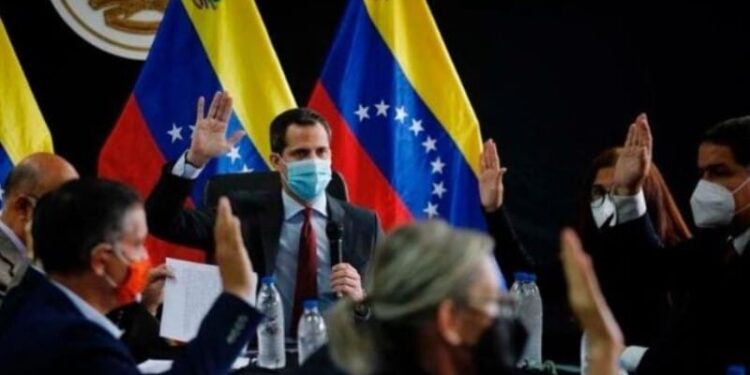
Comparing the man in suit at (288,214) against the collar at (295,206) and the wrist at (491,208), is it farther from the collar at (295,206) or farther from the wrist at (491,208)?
the wrist at (491,208)

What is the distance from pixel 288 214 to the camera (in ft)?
11.0

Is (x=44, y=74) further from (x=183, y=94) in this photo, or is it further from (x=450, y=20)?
(x=450, y=20)

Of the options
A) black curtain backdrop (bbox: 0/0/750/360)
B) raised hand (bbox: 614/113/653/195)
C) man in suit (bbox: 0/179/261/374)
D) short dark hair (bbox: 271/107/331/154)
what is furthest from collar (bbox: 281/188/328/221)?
black curtain backdrop (bbox: 0/0/750/360)

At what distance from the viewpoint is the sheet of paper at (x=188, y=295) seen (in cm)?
289

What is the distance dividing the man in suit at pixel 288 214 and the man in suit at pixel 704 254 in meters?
0.80

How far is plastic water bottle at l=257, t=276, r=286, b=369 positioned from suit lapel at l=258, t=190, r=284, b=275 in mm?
305

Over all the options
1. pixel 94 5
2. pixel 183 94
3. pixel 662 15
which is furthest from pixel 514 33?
pixel 94 5

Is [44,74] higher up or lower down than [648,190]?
higher up

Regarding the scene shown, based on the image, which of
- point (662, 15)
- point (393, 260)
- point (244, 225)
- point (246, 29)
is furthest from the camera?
point (662, 15)

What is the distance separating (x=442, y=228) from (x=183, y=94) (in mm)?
2787

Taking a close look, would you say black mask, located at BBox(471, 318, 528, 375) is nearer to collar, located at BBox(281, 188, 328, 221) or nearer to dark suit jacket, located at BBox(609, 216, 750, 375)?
dark suit jacket, located at BBox(609, 216, 750, 375)

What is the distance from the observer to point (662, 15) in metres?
4.68

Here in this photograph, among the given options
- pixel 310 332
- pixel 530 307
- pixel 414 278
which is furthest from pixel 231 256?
pixel 530 307

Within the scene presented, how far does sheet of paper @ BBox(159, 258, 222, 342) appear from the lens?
289 cm
